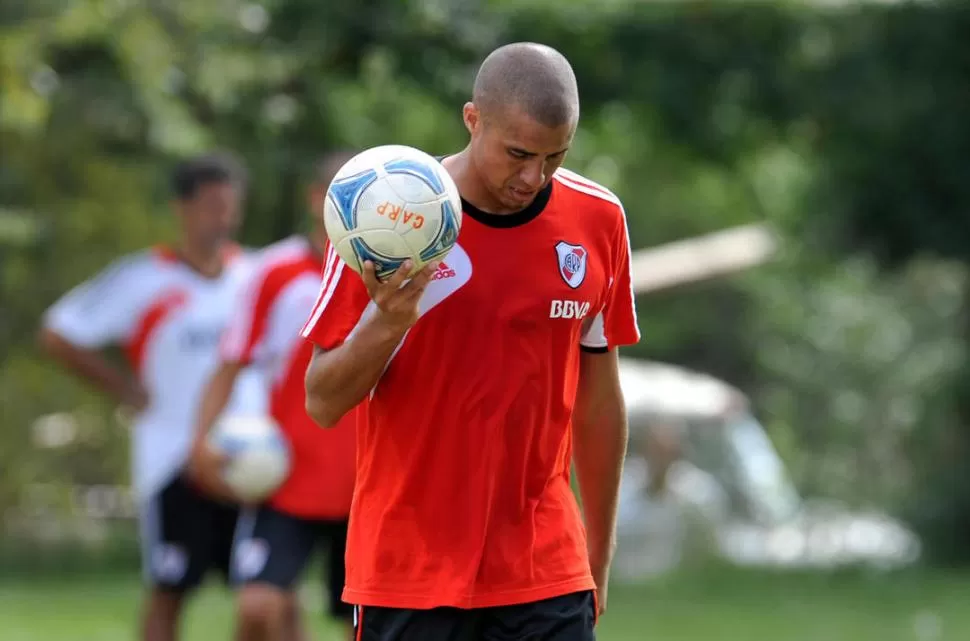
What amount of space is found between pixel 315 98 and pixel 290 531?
8181 millimetres

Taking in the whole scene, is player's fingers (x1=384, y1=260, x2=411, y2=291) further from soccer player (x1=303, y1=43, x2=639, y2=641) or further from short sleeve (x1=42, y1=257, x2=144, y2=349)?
short sleeve (x1=42, y1=257, x2=144, y2=349)

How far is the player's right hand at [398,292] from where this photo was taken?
13.0ft

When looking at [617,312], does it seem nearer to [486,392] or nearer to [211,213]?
[486,392]

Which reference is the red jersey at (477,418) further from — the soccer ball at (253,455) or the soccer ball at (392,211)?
the soccer ball at (253,455)

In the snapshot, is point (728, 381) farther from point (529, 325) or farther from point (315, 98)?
point (529, 325)

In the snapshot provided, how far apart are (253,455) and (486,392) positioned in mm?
3162

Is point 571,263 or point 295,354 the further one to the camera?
point 295,354

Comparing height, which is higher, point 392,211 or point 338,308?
point 392,211

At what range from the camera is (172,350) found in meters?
8.89

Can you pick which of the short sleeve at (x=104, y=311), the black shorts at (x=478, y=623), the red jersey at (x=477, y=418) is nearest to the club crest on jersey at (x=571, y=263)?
the red jersey at (x=477, y=418)

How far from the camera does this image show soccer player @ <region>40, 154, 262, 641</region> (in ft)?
27.8

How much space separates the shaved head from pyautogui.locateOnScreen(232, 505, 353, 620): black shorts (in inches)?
132

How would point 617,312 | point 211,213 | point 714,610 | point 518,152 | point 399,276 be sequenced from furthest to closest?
point 714,610 < point 211,213 < point 617,312 < point 518,152 < point 399,276

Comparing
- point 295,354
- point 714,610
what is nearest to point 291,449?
point 295,354
